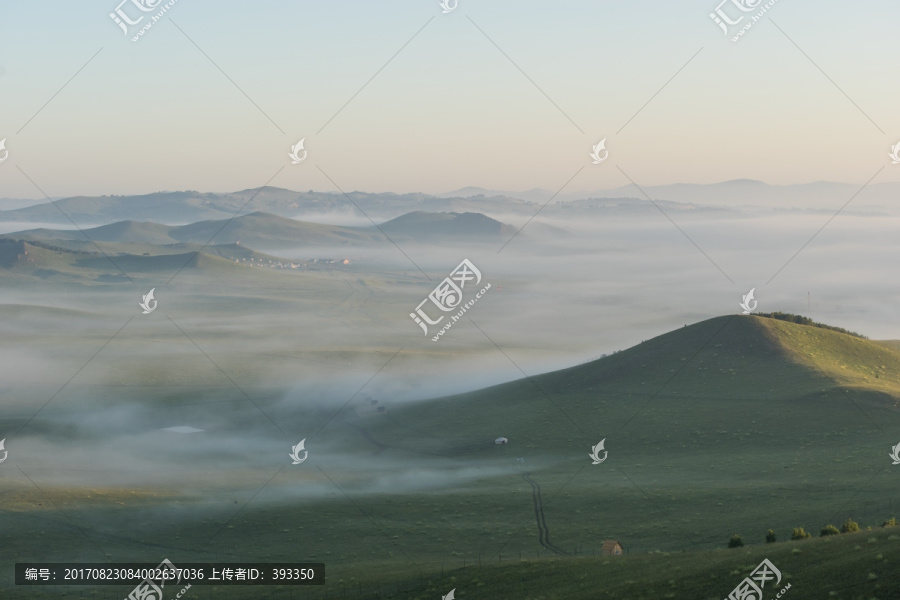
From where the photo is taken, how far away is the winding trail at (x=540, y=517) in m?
66.9

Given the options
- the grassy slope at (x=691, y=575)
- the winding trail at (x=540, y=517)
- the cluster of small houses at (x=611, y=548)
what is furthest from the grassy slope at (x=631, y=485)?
the cluster of small houses at (x=611, y=548)

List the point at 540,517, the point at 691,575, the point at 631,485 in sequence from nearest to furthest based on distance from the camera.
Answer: the point at 691,575, the point at 540,517, the point at 631,485

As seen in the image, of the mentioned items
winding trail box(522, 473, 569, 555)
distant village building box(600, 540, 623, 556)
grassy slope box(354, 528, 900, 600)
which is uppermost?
winding trail box(522, 473, 569, 555)

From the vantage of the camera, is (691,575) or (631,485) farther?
(631,485)

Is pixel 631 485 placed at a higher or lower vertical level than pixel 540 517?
higher

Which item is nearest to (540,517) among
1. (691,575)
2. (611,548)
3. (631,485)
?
Answer: (631,485)

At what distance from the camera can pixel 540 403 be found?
133 m

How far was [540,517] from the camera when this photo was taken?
2990 inches

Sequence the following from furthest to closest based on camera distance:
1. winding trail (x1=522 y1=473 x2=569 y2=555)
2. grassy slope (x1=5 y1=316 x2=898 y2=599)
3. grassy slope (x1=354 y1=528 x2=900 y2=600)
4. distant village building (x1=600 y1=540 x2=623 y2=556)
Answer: winding trail (x1=522 y1=473 x2=569 y2=555)
distant village building (x1=600 y1=540 x2=623 y2=556)
grassy slope (x1=5 y1=316 x2=898 y2=599)
grassy slope (x1=354 y1=528 x2=900 y2=600)

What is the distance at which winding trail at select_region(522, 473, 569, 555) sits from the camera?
220ft

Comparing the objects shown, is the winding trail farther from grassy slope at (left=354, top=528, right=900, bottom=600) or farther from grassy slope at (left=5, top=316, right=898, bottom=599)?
grassy slope at (left=354, top=528, right=900, bottom=600)

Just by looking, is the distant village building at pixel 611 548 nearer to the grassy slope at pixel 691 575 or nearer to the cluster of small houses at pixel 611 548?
the cluster of small houses at pixel 611 548

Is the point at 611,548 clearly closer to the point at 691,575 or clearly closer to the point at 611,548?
the point at 611,548

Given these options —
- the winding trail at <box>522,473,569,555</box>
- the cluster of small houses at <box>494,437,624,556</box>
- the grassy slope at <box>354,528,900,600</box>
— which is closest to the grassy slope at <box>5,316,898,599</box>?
the grassy slope at <box>354,528,900,600</box>
